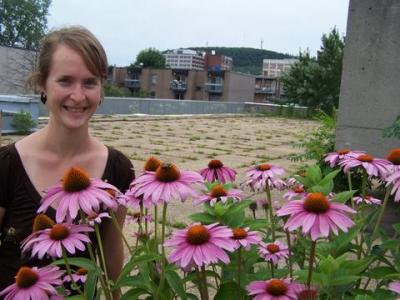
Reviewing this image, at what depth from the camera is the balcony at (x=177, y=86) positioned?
3361 inches

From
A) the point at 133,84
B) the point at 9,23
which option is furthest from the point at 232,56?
the point at 9,23

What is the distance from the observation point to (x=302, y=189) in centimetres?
152

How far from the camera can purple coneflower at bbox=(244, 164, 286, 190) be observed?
1468 millimetres

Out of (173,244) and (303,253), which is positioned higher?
(173,244)

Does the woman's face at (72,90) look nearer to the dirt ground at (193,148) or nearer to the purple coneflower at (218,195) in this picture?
the purple coneflower at (218,195)

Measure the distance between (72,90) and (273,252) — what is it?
76 centimetres

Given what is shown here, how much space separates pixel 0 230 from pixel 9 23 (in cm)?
6661

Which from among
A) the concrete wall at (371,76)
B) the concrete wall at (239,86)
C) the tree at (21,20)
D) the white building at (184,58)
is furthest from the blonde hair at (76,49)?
the white building at (184,58)

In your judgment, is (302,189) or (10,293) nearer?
(10,293)

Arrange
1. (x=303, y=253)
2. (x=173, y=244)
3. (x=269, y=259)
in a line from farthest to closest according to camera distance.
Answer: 1. (x=303, y=253)
2. (x=269, y=259)
3. (x=173, y=244)

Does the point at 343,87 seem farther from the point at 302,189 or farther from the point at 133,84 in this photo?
the point at 133,84

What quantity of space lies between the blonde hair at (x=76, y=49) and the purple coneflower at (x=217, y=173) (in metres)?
0.50

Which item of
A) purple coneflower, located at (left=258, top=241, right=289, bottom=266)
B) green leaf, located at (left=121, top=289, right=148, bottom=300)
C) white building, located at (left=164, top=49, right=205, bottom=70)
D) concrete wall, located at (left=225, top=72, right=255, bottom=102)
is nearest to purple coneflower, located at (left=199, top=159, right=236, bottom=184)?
purple coneflower, located at (left=258, top=241, right=289, bottom=266)

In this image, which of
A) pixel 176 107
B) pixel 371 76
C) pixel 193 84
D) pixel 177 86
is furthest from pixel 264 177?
pixel 193 84
